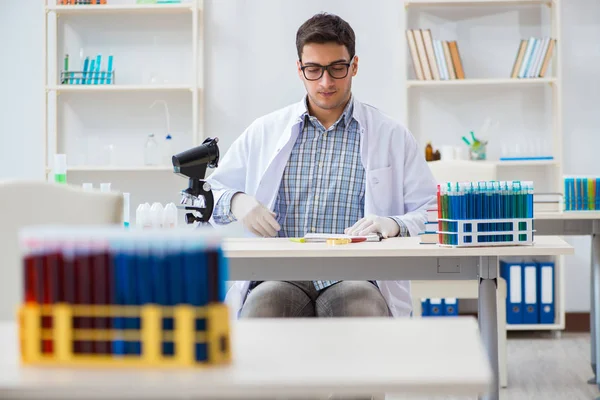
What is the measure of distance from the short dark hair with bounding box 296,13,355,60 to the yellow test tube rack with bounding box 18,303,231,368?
5.75 feet

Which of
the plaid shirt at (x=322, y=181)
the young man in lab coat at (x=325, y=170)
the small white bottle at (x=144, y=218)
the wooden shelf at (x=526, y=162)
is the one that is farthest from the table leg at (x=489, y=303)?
the wooden shelf at (x=526, y=162)

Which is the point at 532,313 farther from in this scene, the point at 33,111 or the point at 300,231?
the point at 33,111

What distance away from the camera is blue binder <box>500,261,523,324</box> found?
463 centimetres

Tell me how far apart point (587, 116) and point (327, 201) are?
115 inches

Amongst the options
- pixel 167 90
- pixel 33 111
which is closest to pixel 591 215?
pixel 167 90

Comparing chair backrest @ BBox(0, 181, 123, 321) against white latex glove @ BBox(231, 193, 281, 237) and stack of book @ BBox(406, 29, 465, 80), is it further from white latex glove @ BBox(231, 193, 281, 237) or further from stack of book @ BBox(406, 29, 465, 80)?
stack of book @ BBox(406, 29, 465, 80)

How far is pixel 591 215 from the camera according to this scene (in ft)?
11.8

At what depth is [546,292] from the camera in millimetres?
4691

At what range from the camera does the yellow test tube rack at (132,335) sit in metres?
0.95

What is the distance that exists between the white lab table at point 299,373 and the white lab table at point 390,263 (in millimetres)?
1113

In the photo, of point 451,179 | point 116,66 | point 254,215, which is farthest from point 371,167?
point 116,66

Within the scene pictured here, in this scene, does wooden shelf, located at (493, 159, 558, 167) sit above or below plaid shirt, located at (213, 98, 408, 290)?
above

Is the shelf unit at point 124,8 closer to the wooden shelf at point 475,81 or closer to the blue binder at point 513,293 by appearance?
the wooden shelf at point 475,81

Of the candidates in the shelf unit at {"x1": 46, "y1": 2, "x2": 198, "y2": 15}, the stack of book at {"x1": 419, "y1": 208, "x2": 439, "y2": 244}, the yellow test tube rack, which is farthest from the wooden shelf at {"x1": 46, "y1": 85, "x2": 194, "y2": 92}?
the yellow test tube rack
